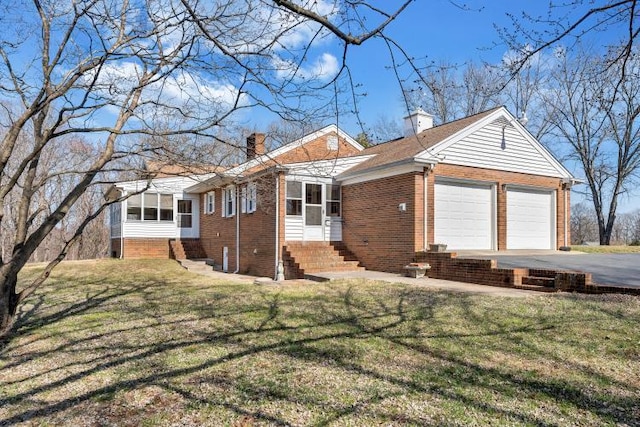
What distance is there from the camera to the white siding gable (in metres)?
14.0

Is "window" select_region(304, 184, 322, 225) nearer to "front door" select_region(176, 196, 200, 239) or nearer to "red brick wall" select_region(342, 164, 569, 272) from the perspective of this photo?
"red brick wall" select_region(342, 164, 569, 272)

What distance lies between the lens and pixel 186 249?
Result: 918 inches

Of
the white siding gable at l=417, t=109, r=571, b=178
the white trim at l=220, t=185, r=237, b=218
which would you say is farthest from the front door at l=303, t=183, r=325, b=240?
the white siding gable at l=417, t=109, r=571, b=178

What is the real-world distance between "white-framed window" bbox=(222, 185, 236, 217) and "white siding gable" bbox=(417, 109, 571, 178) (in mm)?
8750

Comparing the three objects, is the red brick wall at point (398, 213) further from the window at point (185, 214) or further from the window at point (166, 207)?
the window at point (166, 207)

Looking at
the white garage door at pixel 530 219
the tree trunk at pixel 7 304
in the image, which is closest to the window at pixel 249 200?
the white garage door at pixel 530 219

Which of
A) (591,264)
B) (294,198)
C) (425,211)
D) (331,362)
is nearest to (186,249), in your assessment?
(294,198)

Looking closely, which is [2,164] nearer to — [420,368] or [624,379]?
[420,368]

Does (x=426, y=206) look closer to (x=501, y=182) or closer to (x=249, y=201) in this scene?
(x=501, y=182)

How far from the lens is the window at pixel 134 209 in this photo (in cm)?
2278

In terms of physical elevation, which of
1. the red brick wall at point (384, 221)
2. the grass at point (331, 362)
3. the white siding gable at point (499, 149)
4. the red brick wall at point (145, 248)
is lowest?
the grass at point (331, 362)

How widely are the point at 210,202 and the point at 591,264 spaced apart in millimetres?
16045

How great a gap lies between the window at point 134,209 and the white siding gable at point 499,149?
15332mm

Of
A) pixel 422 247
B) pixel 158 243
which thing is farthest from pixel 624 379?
pixel 158 243
